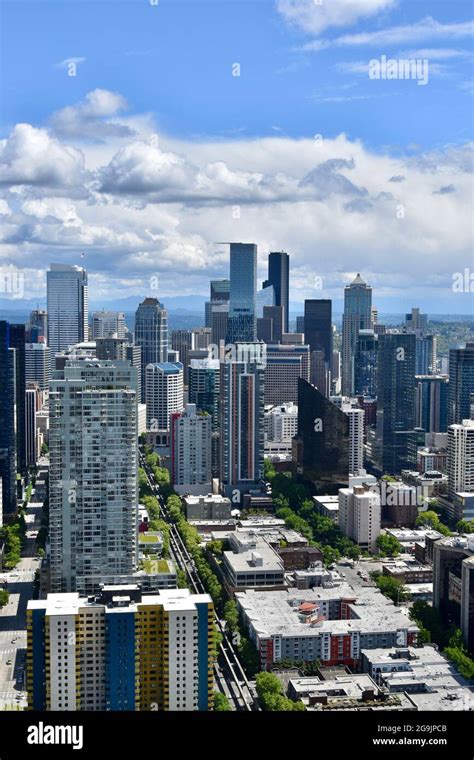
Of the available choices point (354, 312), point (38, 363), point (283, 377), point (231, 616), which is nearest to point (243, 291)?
point (354, 312)

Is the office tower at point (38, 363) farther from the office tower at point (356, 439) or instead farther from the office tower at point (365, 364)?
the office tower at point (356, 439)

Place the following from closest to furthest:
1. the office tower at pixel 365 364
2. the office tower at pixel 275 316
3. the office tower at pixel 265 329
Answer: the office tower at pixel 365 364
the office tower at pixel 265 329
the office tower at pixel 275 316

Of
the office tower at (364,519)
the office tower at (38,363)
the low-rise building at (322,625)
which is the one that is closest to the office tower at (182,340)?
the office tower at (38,363)

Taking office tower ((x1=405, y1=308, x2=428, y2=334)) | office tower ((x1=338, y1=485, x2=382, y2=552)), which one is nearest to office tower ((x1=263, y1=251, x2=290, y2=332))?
office tower ((x1=405, y1=308, x2=428, y2=334))

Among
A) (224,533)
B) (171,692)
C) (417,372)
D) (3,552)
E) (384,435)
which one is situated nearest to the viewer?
(171,692)
